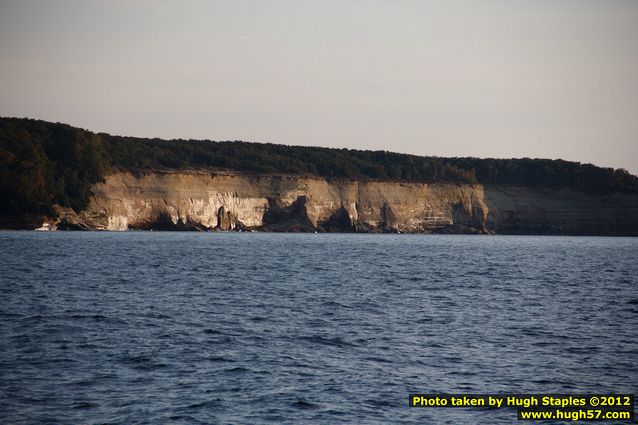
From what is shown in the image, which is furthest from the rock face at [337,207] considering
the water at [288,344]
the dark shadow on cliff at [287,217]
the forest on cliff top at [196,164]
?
the water at [288,344]

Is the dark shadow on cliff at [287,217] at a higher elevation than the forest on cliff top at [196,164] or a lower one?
lower

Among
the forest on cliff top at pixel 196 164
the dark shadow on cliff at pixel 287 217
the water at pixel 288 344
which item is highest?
the forest on cliff top at pixel 196 164

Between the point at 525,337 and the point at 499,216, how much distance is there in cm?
10936

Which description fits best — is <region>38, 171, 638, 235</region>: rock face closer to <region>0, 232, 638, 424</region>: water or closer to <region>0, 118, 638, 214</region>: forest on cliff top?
<region>0, 118, 638, 214</region>: forest on cliff top

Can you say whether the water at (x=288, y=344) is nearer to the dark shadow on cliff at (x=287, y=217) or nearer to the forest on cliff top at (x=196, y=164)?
the forest on cliff top at (x=196, y=164)

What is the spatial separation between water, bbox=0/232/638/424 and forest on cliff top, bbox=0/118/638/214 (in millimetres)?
48063

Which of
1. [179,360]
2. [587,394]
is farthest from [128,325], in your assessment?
[587,394]

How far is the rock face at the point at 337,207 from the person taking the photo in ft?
342

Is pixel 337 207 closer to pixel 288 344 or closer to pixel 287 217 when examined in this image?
pixel 287 217

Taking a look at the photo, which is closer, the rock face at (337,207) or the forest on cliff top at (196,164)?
the forest on cliff top at (196,164)

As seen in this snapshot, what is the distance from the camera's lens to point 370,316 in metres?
28.4

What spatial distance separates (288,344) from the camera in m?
22.5

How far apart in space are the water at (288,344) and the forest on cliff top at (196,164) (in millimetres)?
48063

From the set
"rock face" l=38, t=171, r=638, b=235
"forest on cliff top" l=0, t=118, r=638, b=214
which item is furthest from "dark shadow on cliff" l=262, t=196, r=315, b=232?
"forest on cliff top" l=0, t=118, r=638, b=214
